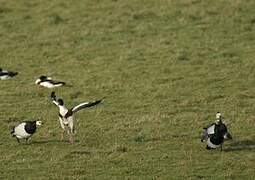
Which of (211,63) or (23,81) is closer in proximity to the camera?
(23,81)

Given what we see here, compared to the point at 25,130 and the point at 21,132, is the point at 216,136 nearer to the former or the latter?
the point at 25,130

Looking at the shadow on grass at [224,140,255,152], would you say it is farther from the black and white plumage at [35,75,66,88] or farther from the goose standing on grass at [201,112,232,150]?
the black and white plumage at [35,75,66,88]

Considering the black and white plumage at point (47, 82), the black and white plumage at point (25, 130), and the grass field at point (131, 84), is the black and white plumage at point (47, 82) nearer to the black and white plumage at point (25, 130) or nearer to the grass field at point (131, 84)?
the grass field at point (131, 84)

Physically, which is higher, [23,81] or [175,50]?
[175,50]

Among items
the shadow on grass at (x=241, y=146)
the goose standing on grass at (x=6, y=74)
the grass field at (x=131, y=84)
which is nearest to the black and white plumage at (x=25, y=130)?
the grass field at (x=131, y=84)

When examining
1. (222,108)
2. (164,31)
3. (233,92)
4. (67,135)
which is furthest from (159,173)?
(164,31)

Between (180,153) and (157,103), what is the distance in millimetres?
4719

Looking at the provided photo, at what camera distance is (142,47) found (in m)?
27.5

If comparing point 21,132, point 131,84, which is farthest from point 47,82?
point 21,132

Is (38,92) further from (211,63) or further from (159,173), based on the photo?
(159,173)

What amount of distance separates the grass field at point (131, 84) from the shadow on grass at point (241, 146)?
7cm

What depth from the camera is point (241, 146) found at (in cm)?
1691

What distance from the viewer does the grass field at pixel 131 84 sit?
51.9 ft

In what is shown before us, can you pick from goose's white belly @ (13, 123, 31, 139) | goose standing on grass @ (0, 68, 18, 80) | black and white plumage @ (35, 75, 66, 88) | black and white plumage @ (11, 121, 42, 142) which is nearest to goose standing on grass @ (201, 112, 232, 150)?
black and white plumage @ (11, 121, 42, 142)
